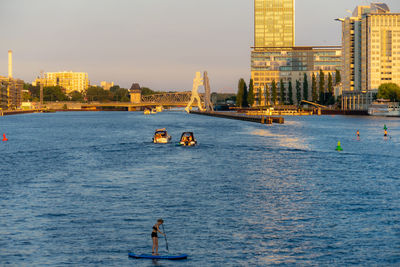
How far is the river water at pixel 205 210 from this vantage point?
101ft

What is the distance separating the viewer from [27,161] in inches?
3036

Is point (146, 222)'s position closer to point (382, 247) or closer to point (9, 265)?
point (9, 265)

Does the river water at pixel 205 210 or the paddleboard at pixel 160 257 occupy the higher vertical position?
the river water at pixel 205 210

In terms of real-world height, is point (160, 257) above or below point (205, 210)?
below

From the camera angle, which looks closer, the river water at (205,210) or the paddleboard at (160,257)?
the paddleboard at (160,257)

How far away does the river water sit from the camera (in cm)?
3070

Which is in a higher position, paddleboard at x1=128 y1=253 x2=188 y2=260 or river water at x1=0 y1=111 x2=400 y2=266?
river water at x1=0 y1=111 x2=400 y2=266

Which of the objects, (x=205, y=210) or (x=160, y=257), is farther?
(x=205, y=210)

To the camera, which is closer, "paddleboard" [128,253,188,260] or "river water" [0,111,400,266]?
"paddleboard" [128,253,188,260]

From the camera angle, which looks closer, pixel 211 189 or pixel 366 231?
pixel 366 231

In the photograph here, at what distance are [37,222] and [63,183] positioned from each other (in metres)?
18.2

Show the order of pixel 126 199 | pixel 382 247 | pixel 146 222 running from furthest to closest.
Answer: pixel 126 199 → pixel 146 222 → pixel 382 247

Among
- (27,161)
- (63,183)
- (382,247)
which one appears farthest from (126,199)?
(27,161)

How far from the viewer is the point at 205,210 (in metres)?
41.1
